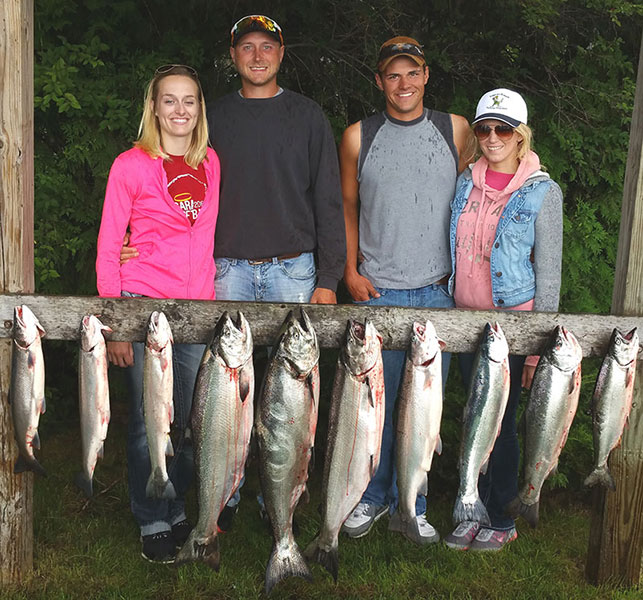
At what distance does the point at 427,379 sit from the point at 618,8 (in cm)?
343

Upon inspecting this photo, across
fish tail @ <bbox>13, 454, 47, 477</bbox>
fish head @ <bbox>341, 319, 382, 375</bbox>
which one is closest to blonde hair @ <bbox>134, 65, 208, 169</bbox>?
fish head @ <bbox>341, 319, 382, 375</bbox>

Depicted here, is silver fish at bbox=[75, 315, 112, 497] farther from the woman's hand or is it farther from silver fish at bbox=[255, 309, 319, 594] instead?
silver fish at bbox=[255, 309, 319, 594]

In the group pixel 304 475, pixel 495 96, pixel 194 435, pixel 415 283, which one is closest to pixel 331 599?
pixel 304 475

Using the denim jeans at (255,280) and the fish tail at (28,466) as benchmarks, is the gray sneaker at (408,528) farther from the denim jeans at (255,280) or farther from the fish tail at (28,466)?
the fish tail at (28,466)

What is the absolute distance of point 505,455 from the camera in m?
3.73

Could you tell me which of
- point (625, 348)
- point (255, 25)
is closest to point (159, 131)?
point (255, 25)

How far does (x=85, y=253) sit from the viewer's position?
5.20m

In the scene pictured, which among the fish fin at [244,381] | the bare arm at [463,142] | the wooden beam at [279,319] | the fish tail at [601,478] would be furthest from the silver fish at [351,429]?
the bare arm at [463,142]

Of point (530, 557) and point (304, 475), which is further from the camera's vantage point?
point (530, 557)

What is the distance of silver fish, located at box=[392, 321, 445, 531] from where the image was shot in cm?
289

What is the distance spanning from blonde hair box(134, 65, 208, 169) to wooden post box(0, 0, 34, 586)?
0.51 meters

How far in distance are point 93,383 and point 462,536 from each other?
2.23 meters

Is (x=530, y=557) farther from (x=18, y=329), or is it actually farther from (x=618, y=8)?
(x=618, y=8)

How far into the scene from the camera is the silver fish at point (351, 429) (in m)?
2.83
